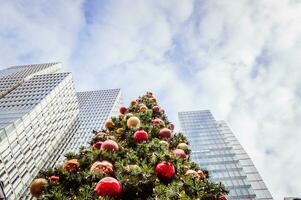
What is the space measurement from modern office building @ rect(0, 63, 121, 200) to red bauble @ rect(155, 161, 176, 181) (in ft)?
131

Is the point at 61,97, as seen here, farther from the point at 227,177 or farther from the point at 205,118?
the point at 205,118

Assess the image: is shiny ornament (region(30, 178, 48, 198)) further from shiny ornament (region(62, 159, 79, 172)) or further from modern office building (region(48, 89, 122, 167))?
modern office building (region(48, 89, 122, 167))

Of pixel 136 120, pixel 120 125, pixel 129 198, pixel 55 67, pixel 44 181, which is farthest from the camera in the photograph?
pixel 55 67

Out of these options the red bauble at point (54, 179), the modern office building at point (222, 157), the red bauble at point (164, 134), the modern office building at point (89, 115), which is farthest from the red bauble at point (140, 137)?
the modern office building at point (89, 115)

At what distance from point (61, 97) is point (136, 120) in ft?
202

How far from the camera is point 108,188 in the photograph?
5188mm

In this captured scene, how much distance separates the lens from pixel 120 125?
9.77 m

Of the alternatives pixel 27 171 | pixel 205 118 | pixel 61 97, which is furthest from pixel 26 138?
pixel 205 118

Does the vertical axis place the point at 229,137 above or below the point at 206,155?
above

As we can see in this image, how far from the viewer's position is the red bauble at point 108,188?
5.16 metres

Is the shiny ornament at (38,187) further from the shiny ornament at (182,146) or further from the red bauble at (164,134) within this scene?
the shiny ornament at (182,146)

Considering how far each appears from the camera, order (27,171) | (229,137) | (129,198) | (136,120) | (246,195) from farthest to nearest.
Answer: (229,137) < (246,195) < (27,171) < (136,120) < (129,198)

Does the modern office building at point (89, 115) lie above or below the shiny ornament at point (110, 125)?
above

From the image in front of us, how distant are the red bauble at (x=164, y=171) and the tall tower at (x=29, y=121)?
131ft
